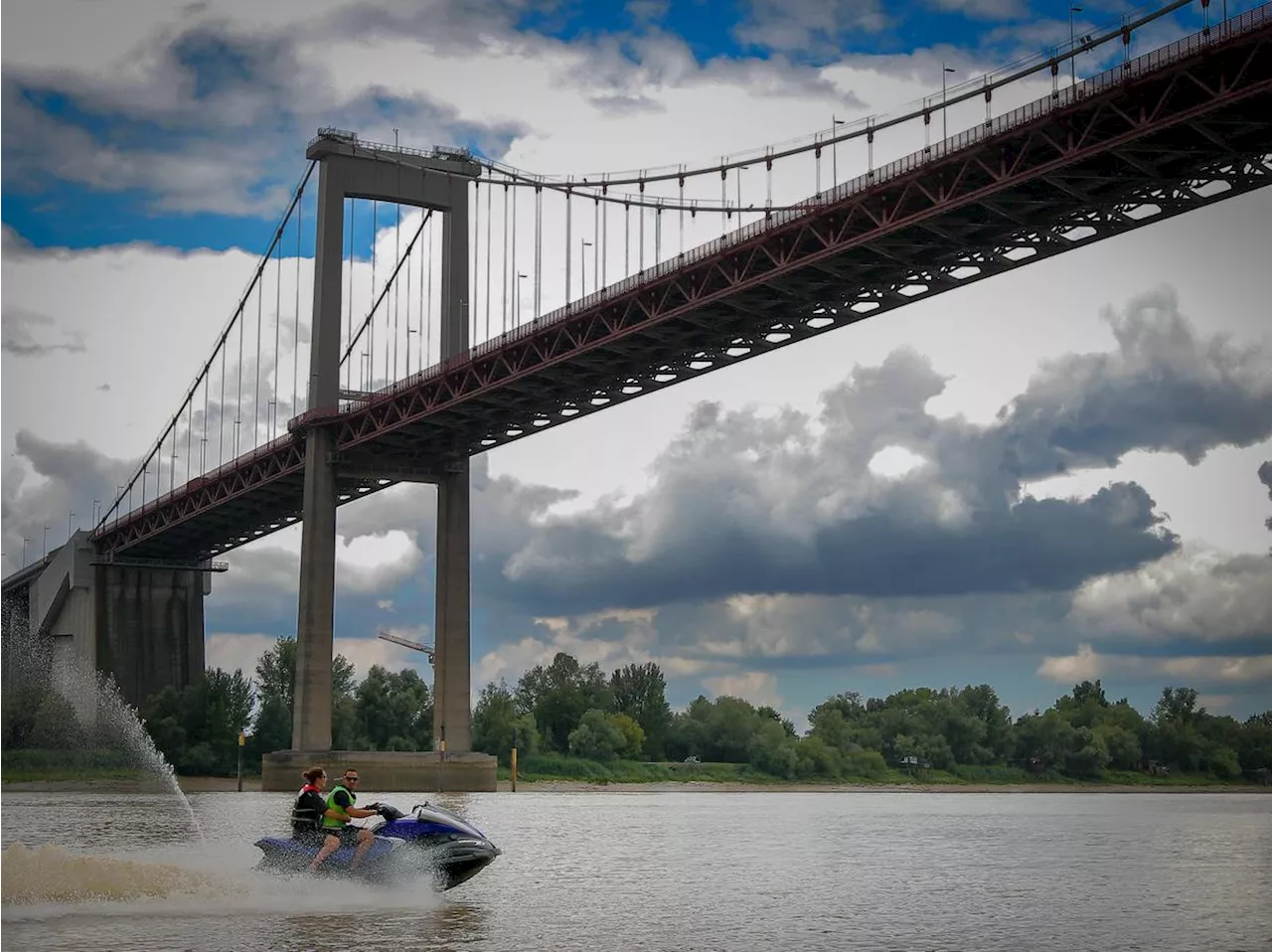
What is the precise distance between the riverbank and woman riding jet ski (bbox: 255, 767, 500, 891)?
50.7 meters

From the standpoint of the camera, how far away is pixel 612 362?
58.0 metres

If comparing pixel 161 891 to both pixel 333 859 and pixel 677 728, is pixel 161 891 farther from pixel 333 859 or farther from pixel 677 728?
pixel 677 728

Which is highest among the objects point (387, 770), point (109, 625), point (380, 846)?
point (109, 625)

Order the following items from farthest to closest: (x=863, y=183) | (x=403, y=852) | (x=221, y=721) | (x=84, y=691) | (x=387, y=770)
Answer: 1. (x=84, y=691)
2. (x=221, y=721)
3. (x=387, y=770)
4. (x=863, y=183)
5. (x=403, y=852)

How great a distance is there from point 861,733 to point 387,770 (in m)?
47.8

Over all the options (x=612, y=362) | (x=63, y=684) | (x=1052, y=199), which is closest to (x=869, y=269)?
(x=1052, y=199)

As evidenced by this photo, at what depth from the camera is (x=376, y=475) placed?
71.4m

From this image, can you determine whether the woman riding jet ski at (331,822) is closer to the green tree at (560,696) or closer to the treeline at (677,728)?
the treeline at (677,728)

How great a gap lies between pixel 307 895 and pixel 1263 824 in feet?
131

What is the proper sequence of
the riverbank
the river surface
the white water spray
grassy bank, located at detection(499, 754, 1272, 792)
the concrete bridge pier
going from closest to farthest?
1. the river surface
2. the riverbank
3. the white water spray
4. grassy bank, located at detection(499, 754, 1272, 792)
5. the concrete bridge pier

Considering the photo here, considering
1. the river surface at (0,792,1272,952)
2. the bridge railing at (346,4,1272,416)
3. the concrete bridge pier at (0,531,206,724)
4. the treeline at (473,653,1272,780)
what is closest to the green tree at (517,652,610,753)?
the treeline at (473,653,1272,780)

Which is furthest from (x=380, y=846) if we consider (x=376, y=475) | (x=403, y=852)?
(x=376, y=475)

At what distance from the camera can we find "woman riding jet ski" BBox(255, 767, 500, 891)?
21172 millimetres

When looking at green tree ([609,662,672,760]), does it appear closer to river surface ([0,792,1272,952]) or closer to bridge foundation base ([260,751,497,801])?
bridge foundation base ([260,751,497,801])
